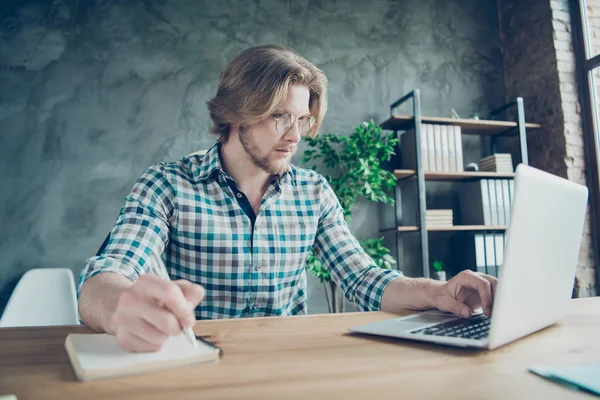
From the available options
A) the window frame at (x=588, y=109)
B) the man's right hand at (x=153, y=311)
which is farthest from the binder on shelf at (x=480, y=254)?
the man's right hand at (x=153, y=311)

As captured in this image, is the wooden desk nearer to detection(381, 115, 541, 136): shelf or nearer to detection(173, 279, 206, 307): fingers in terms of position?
detection(173, 279, 206, 307): fingers

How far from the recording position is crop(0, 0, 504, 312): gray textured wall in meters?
2.97

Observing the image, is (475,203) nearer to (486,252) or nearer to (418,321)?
(486,252)

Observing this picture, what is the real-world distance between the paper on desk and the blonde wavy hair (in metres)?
1.16

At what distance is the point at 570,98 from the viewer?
336cm

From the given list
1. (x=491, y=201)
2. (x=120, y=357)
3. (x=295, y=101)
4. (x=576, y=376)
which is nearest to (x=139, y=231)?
(x=120, y=357)

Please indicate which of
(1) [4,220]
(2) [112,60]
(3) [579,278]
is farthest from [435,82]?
(1) [4,220]

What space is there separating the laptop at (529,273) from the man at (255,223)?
140 millimetres

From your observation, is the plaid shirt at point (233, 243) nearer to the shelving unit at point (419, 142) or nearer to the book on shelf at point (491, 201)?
the shelving unit at point (419, 142)

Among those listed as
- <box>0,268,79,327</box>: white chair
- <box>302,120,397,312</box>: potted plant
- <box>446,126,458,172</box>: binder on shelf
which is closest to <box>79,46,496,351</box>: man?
<box>302,120,397,312</box>: potted plant

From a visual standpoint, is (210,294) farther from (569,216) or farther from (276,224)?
(569,216)

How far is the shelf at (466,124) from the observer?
10.5 ft

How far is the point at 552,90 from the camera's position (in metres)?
3.42

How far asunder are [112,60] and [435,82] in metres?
2.48
